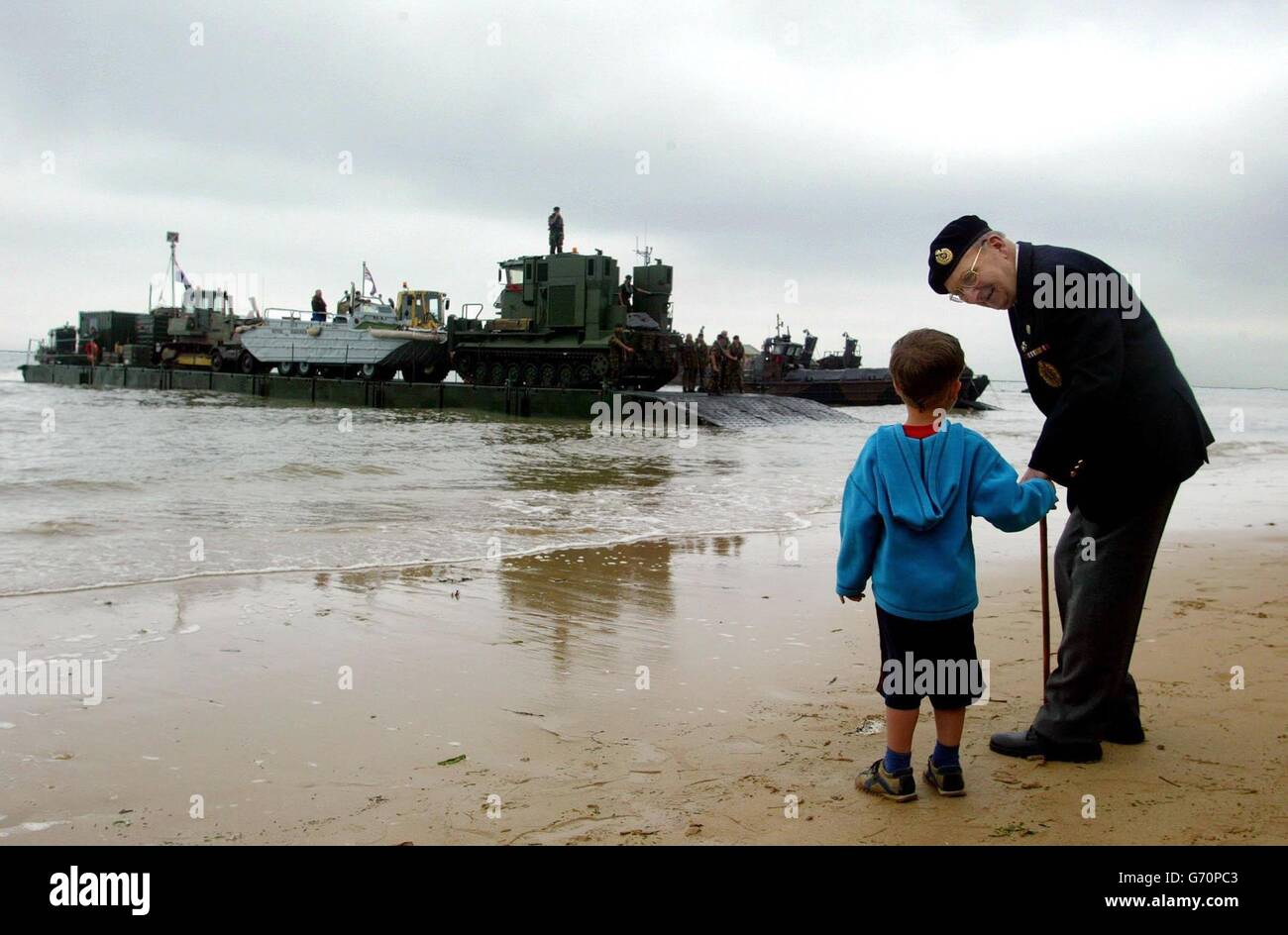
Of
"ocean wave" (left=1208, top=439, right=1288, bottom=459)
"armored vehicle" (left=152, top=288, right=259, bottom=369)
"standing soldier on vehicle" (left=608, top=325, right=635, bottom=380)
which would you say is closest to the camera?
"ocean wave" (left=1208, top=439, right=1288, bottom=459)

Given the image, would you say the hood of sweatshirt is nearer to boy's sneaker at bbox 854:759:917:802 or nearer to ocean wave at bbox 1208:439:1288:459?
boy's sneaker at bbox 854:759:917:802

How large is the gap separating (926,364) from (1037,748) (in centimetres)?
121

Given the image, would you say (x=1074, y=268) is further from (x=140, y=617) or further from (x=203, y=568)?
(x=203, y=568)

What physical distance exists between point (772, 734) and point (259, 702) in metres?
1.86

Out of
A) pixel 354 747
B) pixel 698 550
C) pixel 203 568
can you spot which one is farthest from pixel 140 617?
pixel 698 550

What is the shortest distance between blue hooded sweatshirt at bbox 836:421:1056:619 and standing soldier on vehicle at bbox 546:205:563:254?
2822 cm

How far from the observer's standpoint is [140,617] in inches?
206

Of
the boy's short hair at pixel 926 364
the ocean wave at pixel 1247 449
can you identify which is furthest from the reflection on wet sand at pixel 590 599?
the ocean wave at pixel 1247 449

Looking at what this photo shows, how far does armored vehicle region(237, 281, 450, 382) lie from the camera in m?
32.9

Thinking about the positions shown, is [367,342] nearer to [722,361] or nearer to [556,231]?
[556,231]

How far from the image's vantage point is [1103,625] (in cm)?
304

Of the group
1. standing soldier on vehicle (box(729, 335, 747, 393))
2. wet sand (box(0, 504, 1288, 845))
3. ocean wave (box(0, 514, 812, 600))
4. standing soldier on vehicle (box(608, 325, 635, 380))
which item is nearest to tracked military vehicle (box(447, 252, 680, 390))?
standing soldier on vehicle (box(608, 325, 635, 380))

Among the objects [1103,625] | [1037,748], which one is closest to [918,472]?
[1103,625]

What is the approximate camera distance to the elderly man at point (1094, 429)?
2.86 meters
